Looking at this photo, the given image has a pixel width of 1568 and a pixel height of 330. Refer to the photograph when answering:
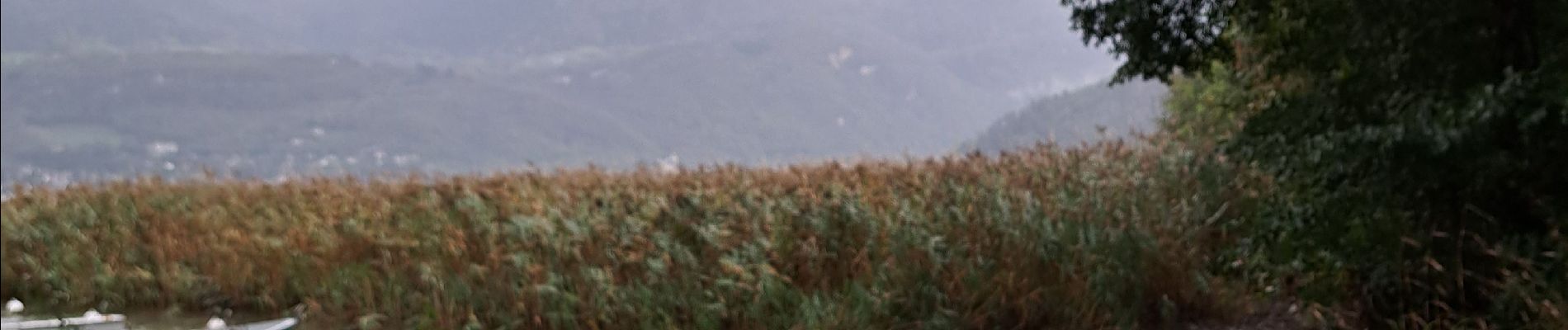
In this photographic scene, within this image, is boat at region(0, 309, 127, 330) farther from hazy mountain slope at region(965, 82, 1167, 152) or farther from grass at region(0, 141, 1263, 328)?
hazy mountain slope at region(965, 82, 1167, 152)

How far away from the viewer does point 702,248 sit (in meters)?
6.26

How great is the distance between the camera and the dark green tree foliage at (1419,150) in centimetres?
396

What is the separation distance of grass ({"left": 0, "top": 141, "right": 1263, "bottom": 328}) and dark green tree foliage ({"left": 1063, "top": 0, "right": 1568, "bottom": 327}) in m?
0.98

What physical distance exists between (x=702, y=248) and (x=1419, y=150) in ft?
11.2

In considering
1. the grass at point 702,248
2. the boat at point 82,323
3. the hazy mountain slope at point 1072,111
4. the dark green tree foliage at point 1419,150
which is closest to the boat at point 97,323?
the boat at point 82,323

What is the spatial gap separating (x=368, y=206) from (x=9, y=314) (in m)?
2.07

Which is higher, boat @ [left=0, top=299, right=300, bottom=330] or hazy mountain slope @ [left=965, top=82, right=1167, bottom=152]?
hazy mountain slope @ [left=965, top=82, right=1167, bottom=152]

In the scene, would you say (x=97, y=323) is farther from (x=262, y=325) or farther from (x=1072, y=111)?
(x=1072, y=111)

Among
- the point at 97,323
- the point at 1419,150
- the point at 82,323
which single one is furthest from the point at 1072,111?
the point at 1419,150

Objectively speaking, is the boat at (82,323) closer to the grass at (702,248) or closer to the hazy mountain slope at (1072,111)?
the grass at (702,248)

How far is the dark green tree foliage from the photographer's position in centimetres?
396

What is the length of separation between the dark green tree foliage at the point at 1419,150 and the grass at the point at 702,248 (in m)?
0.98

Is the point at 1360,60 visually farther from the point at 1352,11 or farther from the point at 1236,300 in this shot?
the point at 1236,300

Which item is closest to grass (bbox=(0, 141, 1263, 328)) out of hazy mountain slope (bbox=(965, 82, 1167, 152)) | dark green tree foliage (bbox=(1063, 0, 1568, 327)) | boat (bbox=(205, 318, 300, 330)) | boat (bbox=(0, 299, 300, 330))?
boat (bbox=(205, 318, 300, 330))
